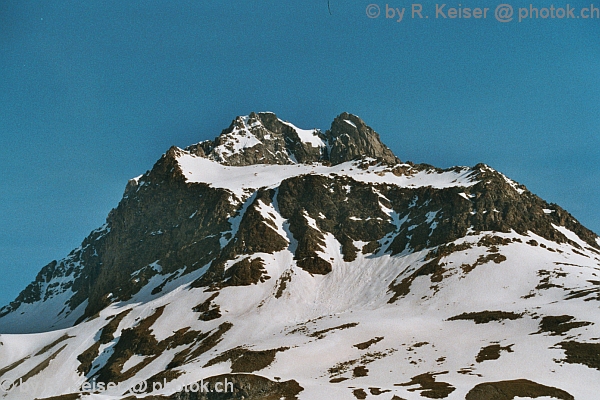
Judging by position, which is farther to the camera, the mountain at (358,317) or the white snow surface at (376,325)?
the white snow surface at (376,325)

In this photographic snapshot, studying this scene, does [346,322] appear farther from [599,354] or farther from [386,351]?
[599,354]

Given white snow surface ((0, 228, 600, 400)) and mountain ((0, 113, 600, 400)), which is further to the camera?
white snow surface ((0, 228, 600, 400))

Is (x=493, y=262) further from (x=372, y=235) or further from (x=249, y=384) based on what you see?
(x=249, y=384)

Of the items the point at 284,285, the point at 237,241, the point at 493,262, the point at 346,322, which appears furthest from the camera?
the point at 237,241

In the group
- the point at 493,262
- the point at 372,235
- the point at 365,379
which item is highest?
the point at 372,235

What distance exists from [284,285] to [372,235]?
49098 mm

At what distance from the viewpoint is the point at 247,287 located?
15812 cm

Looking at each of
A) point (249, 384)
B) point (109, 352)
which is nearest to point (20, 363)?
point (109, 352)

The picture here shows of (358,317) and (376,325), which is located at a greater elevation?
(358,317)

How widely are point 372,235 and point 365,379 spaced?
391ft

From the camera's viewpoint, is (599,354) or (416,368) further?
(416,368)

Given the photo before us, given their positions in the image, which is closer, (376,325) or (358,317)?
(376,325)

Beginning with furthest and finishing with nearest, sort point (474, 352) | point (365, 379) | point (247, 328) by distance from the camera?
point (247, 328), point (474, 352), point (365, 379)

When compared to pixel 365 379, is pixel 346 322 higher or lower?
higher
